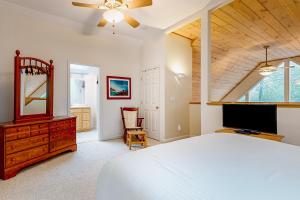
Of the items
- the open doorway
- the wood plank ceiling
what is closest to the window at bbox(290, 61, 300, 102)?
the wood plank ceiling

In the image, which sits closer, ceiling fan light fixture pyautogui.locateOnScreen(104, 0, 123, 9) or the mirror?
ceiling fan light fixture pyautogui.locateOnScreen(104, 0, 123, 9)

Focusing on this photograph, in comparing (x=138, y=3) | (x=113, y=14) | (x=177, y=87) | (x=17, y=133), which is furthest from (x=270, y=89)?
(x=17, y=133)

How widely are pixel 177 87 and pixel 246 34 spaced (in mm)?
2113

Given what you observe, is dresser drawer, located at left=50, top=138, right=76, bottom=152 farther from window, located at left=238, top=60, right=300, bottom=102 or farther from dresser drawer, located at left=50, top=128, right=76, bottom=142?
window, located at left=238, top=60, right=300, bottom=102

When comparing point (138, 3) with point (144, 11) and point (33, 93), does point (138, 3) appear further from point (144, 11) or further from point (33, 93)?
point (33, 93)

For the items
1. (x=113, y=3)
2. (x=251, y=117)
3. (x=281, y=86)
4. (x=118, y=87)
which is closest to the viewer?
(x=113, y=3)

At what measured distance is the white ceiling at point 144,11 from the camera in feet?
9.87

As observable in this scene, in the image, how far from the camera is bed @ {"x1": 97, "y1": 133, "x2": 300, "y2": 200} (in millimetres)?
734

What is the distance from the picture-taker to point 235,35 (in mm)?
3969

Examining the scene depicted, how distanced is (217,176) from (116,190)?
588 millimetres

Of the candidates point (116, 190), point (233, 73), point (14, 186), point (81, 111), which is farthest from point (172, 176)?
point (233, 73)

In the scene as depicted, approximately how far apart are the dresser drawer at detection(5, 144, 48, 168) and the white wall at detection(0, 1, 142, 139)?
98 cm

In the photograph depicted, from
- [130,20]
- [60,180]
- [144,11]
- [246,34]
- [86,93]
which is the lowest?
[60,180]

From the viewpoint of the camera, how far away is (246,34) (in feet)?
12.9
